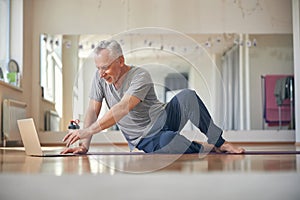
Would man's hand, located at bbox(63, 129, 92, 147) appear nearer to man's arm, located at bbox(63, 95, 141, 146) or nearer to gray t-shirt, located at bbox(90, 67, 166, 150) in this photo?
man's arm, located at bbox(63, 95, 141, 146)

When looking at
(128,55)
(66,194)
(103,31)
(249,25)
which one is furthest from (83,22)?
(66,194)

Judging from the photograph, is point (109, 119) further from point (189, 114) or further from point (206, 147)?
point (206, 147)

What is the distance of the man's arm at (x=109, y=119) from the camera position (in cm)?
228

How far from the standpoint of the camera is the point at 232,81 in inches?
251

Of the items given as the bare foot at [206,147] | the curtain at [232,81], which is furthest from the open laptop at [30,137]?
the curtain at [232,81]

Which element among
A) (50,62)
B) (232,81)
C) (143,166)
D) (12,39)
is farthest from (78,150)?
(232,81)

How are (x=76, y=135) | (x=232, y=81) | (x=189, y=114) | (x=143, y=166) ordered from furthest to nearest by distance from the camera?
1. (x=232, y=81)
2. (x=189, y=114)
3. (x=76, y=135)
4. (x=143, y=166)

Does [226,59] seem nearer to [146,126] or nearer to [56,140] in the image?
[56,140]

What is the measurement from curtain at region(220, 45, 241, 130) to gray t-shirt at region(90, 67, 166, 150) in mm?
3528

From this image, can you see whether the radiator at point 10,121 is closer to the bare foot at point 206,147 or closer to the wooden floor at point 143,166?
the wooden floor at point 143,166

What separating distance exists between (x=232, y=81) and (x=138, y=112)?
4.03 metres

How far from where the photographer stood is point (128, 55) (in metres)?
2.61

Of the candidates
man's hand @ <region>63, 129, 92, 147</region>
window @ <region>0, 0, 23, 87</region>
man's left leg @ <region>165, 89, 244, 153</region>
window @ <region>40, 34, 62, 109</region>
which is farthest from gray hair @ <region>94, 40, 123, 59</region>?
window @ <region>40, 34, 62, 109</region>

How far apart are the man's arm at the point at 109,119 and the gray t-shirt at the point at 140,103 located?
0.15ft
